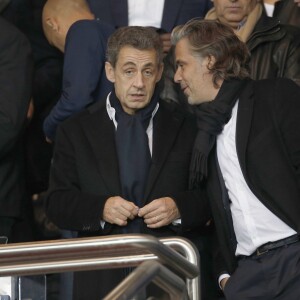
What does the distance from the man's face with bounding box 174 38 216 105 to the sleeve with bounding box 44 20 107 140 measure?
2.71 feet

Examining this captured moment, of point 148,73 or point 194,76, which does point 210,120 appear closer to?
point 194,76

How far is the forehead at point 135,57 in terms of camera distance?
6.22 m

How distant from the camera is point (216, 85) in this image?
19.6 feet

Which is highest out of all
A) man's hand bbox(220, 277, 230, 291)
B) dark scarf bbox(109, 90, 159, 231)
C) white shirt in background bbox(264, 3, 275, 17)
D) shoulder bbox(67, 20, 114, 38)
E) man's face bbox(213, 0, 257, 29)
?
man's face bbox(213, 0, 257, 29)

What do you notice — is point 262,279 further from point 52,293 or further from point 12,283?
point 52,293

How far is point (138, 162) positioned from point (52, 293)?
141cm

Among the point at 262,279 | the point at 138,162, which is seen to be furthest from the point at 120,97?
the point at 262,279

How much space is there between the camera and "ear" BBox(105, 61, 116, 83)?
6.30m

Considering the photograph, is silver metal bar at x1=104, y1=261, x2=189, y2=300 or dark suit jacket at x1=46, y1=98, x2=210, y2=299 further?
dark suit jacket at x1=46, y1=98, x2=210, y2=299

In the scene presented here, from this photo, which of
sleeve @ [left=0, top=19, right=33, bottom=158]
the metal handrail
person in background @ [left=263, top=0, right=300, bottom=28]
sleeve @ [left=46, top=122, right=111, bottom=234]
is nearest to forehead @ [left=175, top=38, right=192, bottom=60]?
sleeve @ [left=46, top=122, right=111, bottom=234]

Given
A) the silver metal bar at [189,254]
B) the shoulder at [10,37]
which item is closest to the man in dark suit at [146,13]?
the shoulder at [10,37]

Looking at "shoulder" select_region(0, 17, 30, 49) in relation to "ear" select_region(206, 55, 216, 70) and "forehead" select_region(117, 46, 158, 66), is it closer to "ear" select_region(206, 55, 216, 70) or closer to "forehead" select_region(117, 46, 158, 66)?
"forehead" select_region(117, 46, 158, 66)

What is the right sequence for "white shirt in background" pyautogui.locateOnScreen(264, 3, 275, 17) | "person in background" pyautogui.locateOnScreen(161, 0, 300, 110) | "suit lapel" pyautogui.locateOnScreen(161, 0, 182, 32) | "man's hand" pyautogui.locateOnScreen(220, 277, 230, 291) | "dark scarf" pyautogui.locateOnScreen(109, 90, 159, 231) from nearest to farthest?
"man's hand" pyautogui.locateOnScreen(220, 277, 230, 291)
"dark scarf" pyautogui.locateOnScreen(109, 90, 159, 231)
"person in background" pyautogui.locateOnScreen(161, 0, 300, 110)
"suit lapel" pyautogui.locateOnScreen(161, 0, 182, 32)
"white shirt in background" pyautogui.locateOnScreen(264, 3, 275, 17)

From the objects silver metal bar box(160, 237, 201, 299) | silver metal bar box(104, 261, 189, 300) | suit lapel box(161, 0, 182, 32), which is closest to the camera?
silver metal bar box(104, 261, 189, 300)
